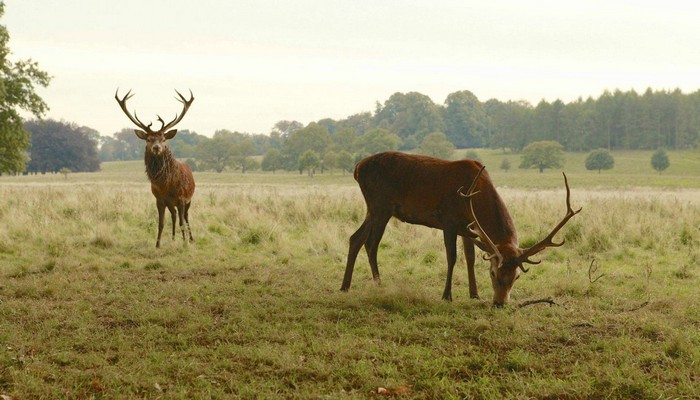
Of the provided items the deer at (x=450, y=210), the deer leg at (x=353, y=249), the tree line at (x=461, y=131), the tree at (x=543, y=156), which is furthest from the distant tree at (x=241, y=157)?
the deer at (x=450, y=210)

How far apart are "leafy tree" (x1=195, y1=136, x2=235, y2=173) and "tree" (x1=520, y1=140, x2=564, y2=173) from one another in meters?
42.3

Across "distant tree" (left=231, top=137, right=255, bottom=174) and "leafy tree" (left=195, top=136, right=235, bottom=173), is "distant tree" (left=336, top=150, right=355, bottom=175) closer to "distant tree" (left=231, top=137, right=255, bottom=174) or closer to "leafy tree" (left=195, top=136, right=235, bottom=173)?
"distant tree" (left=231, top=137, right=255, bottom=174)

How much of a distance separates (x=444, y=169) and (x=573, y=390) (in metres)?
3.88

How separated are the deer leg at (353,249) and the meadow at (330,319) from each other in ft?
0.94

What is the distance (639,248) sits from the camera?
1130 cm

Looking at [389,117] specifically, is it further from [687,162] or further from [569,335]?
[569,335]

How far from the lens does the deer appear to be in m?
6.62

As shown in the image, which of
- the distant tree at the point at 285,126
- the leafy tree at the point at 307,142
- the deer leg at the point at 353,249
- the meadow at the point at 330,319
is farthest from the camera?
the distant tree at the point at 285,126

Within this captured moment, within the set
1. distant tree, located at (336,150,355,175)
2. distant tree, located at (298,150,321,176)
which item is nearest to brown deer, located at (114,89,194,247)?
distant tree, located at (336,150,355,175)

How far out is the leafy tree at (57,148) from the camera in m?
74.7

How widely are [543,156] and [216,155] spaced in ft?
155

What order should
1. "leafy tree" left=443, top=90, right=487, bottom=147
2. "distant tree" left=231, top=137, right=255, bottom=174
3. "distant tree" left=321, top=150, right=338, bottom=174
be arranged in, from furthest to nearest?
1. "leafy tree" left=443, top=90, right=487, bottom=147
2. "distant tree" left=231, top=137, right=255, bottom=174
3. "distant tree" left=321, top=150, right=338, bottom=174

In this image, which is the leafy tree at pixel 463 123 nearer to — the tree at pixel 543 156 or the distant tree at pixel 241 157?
the tree at pixel 543 156

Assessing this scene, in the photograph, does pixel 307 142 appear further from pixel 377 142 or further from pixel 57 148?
pixel 57 148
